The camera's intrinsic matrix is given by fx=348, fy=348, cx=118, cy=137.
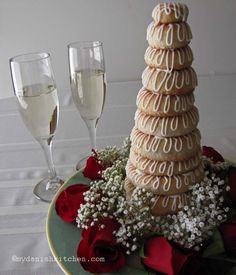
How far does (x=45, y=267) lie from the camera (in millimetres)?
593

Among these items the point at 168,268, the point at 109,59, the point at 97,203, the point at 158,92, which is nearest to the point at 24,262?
the point at 97,203

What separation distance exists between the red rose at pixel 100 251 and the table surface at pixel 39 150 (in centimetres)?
9

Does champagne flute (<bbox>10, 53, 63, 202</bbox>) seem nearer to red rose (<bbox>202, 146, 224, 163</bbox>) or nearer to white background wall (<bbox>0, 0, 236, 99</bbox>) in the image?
red rose (<bbox>202, 146, 224, 163</bbox>)

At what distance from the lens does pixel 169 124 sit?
58 cm

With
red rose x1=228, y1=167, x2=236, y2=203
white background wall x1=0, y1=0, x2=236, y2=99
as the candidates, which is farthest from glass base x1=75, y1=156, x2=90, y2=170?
white background wall x1=0, y1=0, x2=236, y2=99

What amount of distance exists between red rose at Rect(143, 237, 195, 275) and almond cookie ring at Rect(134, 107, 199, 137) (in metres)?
0.17

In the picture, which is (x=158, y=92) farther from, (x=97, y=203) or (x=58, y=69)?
(x=58, y=69)

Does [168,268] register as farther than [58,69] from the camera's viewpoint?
No

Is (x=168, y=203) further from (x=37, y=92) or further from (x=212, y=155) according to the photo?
(x=37, y=92)

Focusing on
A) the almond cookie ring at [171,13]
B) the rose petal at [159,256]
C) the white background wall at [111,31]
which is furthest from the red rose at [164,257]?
the white background wall at [111,31]

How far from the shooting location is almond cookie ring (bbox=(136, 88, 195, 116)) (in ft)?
1.88

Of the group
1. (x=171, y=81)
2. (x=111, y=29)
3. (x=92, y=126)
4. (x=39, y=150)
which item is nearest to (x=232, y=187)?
(x=171, y=81)

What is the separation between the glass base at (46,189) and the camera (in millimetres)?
784

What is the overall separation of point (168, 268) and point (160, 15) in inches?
14.9
